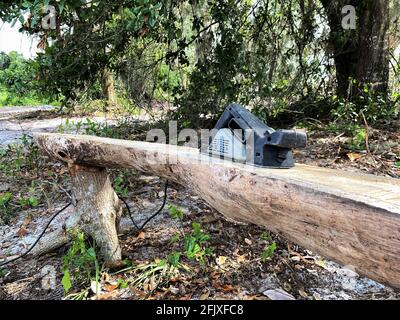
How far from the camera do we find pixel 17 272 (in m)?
2.59

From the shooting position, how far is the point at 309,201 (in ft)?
3.71

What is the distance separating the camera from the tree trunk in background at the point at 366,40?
16.2 feet

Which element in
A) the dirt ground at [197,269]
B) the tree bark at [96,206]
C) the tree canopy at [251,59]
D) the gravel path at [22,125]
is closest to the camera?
the dirt ground at [197,269]

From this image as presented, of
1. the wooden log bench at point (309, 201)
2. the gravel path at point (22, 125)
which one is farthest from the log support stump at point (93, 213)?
the gravel path at point (22, 125)

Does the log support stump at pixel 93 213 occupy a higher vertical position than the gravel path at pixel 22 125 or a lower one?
lower

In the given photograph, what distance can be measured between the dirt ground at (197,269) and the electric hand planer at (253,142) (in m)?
0.89

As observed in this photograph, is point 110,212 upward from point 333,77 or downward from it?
downward

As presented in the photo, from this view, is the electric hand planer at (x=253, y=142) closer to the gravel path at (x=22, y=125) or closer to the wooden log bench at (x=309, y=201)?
the wooden log bench at (x=309, y=201)

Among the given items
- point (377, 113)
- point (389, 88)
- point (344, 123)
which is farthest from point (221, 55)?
point (389, 88)

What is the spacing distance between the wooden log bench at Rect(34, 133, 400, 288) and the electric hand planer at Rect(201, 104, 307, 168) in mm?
72

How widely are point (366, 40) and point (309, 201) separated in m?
4.75

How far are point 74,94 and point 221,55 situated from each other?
1880mm

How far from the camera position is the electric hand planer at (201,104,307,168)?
1.48 meters

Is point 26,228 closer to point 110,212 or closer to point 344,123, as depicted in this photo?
point 110,212
